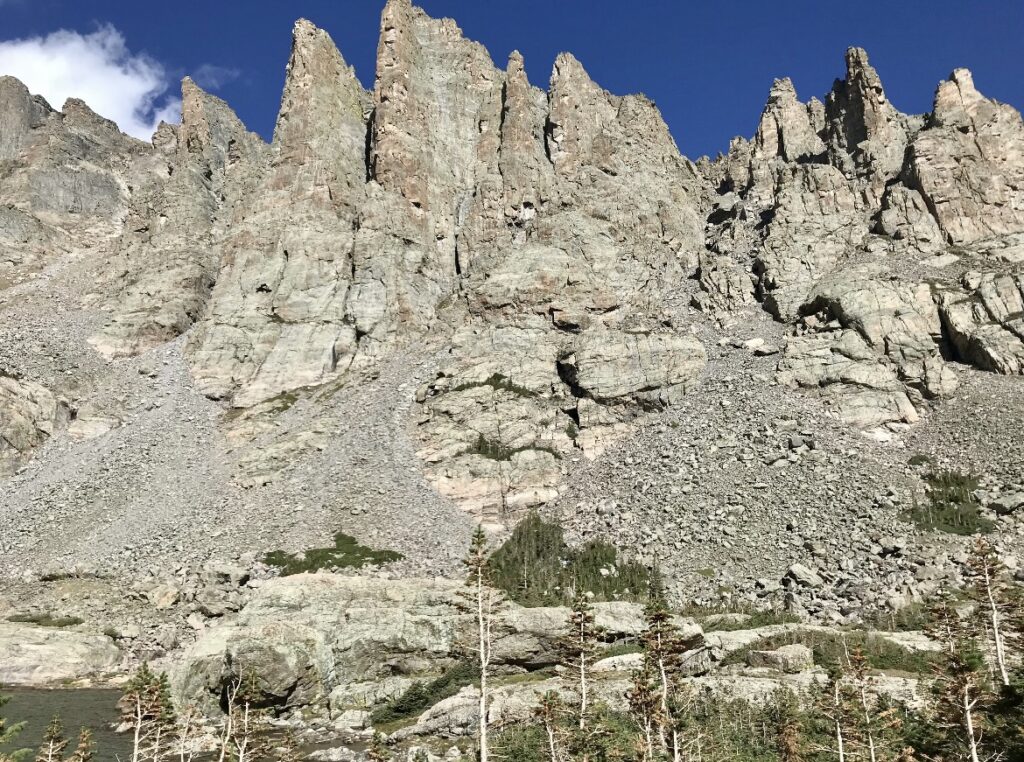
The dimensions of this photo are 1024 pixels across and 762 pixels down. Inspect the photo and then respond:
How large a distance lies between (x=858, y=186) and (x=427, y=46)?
107m

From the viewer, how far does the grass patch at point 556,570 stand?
72.2m

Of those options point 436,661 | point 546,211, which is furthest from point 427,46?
point 436,661

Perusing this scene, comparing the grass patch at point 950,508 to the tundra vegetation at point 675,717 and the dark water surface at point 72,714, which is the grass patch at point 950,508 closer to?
the tundra vegetation at point 675,717

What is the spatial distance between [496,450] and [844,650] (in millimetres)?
57670

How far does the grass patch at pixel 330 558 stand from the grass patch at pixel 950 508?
60.0 m

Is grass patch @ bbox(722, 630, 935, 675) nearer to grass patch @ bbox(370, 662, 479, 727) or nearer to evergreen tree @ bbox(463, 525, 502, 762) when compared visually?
grass patch @ bbox(370, 662, 479, 727)

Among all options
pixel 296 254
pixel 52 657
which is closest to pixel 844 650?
pixel 52 657

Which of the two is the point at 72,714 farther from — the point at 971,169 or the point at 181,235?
the point at 971,169

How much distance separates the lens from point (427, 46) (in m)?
171

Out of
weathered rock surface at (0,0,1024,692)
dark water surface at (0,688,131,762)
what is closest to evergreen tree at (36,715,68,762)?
dark water surface at (0,688,131,762)

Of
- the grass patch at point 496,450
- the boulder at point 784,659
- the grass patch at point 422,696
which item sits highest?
the grass patch at point 496,450

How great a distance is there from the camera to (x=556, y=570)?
256ft

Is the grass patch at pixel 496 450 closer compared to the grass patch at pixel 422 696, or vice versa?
the grass patch at pixel 422 696

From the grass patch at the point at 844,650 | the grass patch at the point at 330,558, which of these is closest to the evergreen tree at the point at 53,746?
the grass patch at the point at 844,650
